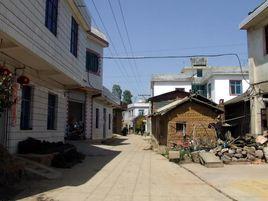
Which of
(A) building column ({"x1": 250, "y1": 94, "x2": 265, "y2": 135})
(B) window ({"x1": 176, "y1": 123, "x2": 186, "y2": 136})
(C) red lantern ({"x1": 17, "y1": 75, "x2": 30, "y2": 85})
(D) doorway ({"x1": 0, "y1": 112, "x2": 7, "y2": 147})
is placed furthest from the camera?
(B) window ({"x1": 176, "y1": 123, "x2": 186, "y2": 136})

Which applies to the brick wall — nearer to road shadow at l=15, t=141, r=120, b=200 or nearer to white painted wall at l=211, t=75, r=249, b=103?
road shadow at l=15, t=141, r=120, b=200

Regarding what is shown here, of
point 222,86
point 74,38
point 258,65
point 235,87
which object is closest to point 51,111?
point 74,38

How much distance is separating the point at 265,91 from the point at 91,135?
14.0m

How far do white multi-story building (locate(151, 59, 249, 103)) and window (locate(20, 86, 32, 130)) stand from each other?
27.2 m

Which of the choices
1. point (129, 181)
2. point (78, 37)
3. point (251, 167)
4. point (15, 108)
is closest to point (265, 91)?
point (251, 167)

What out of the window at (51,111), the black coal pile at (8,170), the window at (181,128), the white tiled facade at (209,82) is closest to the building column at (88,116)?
the window at (181,128)

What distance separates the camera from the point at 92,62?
30.3 meters

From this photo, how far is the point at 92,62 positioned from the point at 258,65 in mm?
12748

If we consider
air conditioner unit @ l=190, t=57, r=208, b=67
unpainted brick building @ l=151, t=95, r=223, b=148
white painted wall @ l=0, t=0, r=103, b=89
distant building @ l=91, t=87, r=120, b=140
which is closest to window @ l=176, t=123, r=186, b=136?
unpainted brick building @ l=151, t=95, r=223, b=148

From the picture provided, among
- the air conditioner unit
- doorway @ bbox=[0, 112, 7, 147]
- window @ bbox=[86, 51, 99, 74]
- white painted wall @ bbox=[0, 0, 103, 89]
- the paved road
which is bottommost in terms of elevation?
the paved road

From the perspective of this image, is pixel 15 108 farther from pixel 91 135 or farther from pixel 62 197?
pixel 91 135

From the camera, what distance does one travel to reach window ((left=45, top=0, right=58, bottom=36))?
14466 mm

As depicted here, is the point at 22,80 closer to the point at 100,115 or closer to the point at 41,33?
the point at 41,33

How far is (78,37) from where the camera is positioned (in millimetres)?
19609
